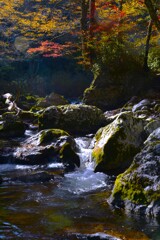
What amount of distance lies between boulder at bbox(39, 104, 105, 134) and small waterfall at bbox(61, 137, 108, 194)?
3028 millimetres

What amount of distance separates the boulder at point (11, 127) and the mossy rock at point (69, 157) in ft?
12.5

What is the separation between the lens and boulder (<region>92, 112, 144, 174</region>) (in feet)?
26.6

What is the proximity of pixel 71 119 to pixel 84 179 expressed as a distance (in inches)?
208

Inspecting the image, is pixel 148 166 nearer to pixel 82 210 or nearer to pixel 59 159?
pixel 82 210

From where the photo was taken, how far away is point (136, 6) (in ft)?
52.7

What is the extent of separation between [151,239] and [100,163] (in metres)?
4.04

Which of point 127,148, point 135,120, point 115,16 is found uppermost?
point 115,16

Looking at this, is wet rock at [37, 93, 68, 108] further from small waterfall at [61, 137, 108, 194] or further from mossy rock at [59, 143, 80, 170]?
mossy rock at [59, 143, 80, 170]

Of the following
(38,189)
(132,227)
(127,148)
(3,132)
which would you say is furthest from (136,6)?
(132,227)

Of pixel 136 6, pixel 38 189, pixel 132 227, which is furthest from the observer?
pixel 136 6

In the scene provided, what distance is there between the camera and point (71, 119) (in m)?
12.8

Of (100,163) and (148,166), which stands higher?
(148,166)

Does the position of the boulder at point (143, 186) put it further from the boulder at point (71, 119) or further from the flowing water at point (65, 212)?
the boulder at point (71, 119)

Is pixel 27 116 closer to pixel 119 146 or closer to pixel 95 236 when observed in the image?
pixel 119 146
